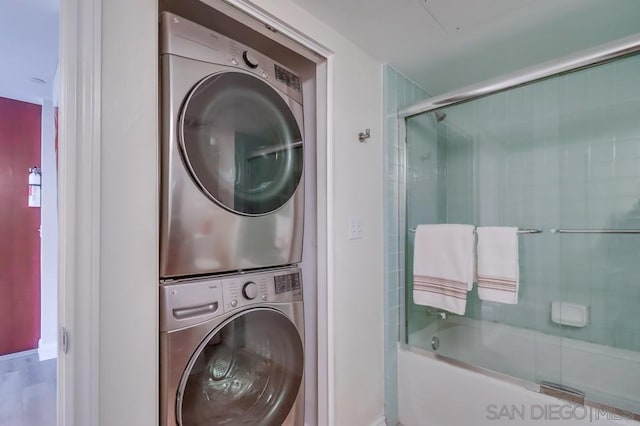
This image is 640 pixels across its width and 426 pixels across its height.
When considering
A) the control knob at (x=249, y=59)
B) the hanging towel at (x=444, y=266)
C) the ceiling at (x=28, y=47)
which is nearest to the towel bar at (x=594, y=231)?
the hanging towel at (x=444, y=266)

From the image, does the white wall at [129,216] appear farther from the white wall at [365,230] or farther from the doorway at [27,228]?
the doorway at [27,228]

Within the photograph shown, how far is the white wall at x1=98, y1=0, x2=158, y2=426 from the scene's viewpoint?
83cm

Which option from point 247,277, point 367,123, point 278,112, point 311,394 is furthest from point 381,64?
point 311,394

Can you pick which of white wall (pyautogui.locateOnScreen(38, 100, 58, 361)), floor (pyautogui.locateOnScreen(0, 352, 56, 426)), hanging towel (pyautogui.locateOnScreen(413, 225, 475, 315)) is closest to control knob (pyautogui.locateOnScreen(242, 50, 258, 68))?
hanging towel (pyautogui.locateOnScreen(413, 225, 475, 315))

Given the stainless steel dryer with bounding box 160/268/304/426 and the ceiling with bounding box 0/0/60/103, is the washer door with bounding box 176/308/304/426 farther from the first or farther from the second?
the ceiling with bounding box 0/0/60/103

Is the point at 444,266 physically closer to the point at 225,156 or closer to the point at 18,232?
the point at 225,156

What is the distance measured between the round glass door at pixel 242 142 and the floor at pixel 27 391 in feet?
6.47

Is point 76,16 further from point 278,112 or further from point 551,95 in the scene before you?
point 551,95

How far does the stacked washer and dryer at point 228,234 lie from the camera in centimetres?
96

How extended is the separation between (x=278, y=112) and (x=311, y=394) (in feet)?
4.49

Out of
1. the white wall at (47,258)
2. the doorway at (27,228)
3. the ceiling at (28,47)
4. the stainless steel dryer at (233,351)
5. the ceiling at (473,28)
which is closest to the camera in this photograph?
the stainless steel dryer at (233,351)

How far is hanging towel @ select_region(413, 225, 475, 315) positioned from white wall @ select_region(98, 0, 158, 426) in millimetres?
1372

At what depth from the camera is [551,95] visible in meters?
1.93

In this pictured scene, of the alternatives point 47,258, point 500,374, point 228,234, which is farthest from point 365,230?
point 47,258
